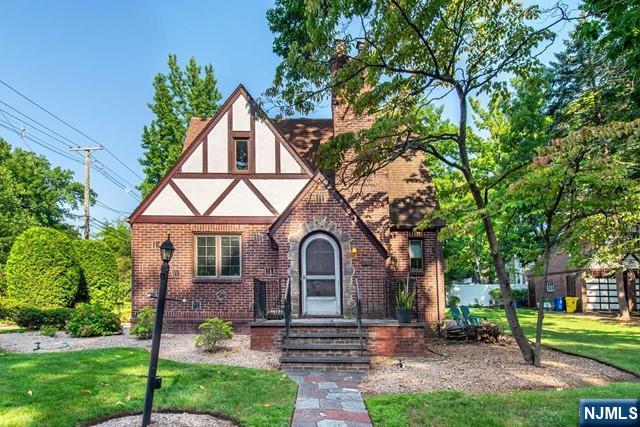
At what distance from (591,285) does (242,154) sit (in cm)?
2258

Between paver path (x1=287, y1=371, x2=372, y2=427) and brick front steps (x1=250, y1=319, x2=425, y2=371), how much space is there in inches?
33.4

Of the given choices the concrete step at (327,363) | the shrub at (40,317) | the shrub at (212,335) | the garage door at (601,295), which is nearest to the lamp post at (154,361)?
the concrete step at (327,363)

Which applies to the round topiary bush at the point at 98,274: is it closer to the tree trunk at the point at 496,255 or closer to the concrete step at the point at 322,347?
the concrete step at the point at 322,347

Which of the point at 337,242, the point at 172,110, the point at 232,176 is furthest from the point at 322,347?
the point at 172,110

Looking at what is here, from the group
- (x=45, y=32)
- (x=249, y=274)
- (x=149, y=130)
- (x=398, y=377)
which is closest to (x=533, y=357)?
(x=398, y=377)

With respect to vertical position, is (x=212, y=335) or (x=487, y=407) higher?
(x=212, y=335)

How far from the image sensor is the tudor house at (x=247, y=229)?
36.8 ft

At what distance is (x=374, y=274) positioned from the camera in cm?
1111

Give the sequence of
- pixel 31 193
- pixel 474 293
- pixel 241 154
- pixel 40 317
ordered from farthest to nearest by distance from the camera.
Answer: pixel 31 193 < pixel 474 293 < pixel 40 317 < pixel 241 154

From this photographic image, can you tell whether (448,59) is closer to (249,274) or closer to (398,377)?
(398,377)

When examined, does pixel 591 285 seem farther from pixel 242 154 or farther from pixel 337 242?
pixel 242 154

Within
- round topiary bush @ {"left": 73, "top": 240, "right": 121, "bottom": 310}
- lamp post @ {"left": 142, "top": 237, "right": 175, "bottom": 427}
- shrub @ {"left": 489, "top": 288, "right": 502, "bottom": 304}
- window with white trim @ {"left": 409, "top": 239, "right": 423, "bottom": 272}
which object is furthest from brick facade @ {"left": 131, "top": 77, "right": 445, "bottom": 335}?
shrub @ {"left": 489, "top": 288, "right": 502, "bottom": 304}

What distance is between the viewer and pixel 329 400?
581 cm

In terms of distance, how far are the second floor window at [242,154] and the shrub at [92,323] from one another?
5.51m
